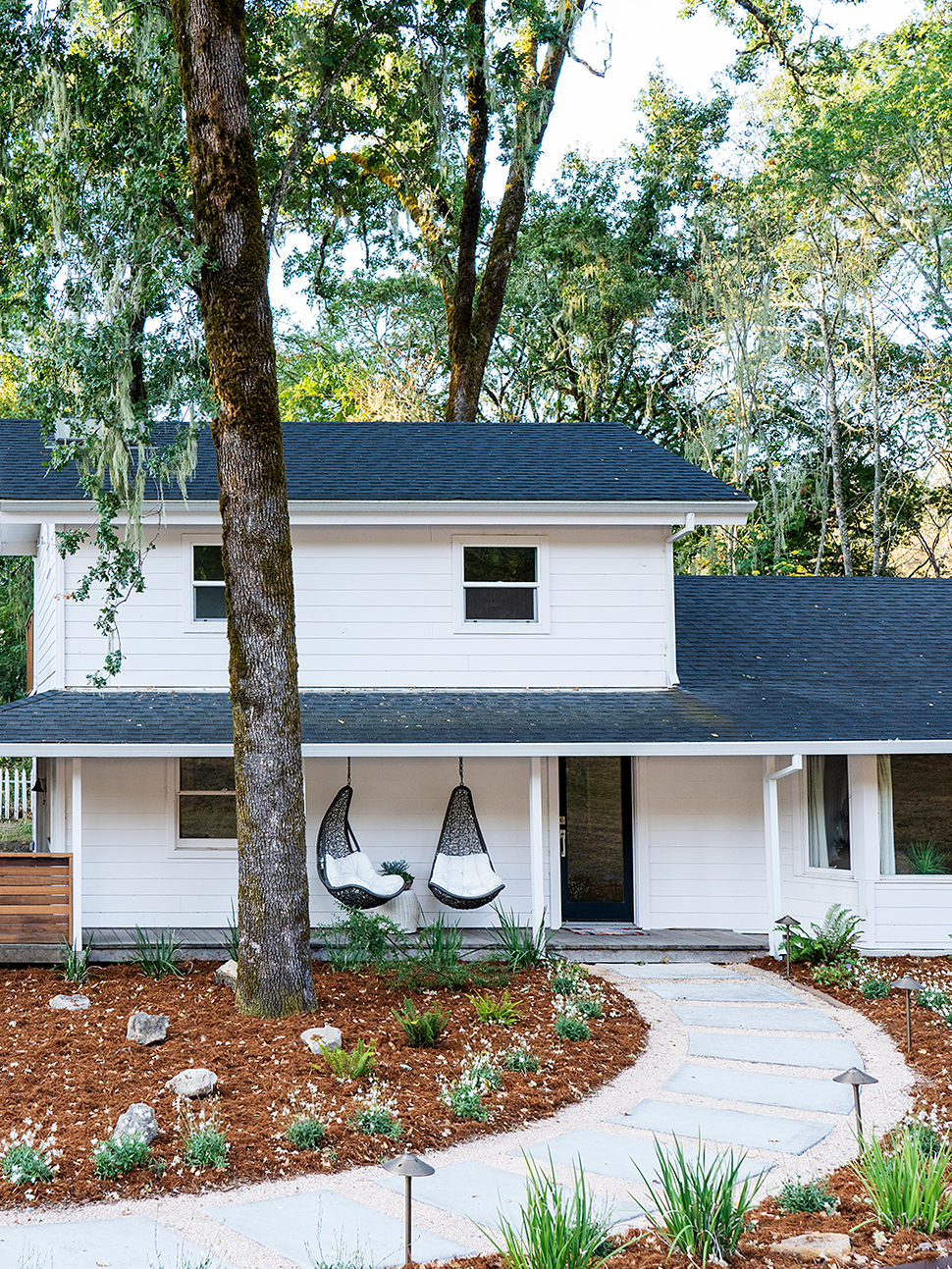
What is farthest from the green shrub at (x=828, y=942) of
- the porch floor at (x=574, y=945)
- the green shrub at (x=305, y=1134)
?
the green shrub at (x=305, y=1134)

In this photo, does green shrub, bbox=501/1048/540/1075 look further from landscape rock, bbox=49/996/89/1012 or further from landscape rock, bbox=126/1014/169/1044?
landscape rock, bbox=49/996/89/1012

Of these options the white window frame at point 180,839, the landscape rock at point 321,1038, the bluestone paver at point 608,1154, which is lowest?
the bluestone paver at point 608,1154

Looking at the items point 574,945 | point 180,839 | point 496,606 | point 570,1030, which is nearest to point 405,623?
point 496,606

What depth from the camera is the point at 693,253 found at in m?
21.9

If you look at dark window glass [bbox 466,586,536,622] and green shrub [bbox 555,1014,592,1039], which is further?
dark window glass [bbox 466,586,536,622]

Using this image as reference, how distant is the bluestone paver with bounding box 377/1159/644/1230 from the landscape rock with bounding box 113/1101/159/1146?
3.47 ft

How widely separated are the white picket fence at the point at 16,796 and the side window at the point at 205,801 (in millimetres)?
9409

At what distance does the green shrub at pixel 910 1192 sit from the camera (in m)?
3.60

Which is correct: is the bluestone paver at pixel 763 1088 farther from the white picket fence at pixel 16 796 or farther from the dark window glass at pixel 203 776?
the white picket fence at pixel 16 796

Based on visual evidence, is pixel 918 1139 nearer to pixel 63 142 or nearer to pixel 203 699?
pixel 203 699

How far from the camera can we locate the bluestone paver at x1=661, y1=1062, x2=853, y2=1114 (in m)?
5.67

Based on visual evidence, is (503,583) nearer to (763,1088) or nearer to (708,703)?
(708,703)

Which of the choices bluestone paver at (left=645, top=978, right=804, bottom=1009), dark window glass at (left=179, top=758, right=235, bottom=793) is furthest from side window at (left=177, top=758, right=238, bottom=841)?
bluestone paver at (left=645, top=978, right=804, bottom=1009)

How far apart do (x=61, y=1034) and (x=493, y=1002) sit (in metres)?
2.72
